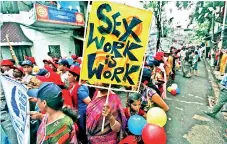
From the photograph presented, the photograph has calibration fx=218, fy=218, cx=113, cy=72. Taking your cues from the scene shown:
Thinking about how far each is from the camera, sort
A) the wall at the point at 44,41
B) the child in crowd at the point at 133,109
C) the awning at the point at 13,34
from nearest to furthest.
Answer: the child in crowd at the point at 133,109
the awning at the point at 13,34
the wall at the point at 44,41

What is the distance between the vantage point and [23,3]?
12.4 meters

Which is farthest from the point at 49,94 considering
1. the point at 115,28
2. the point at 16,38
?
the point at 16,38

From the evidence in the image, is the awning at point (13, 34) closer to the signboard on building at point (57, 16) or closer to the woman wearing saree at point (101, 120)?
the signboard on building at point (57, 16)

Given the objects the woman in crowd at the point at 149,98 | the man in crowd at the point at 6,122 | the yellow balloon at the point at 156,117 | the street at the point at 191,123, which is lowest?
the street at the point at 191,123

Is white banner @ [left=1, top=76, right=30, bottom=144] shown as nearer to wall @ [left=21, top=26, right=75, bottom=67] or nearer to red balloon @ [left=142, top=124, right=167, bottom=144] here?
red balloon @ [left=142, top=124, right=167, bottom=144]

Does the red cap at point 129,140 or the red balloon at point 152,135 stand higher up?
the red balloon at point 152,135

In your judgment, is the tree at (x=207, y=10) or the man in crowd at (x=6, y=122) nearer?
the man in crowd at (x=6, y=122)

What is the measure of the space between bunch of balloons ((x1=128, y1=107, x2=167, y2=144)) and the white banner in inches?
45.1

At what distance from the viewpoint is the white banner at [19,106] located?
83.1 inches

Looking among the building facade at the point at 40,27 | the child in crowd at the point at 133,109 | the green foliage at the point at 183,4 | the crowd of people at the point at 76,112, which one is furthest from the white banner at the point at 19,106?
the green foliage at the point at 183,4

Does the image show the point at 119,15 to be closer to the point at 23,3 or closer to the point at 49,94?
the point at 49,94

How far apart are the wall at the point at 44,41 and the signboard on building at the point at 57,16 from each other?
112 cm

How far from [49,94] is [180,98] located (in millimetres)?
7092

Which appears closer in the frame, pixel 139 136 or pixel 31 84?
pixel 139 136
